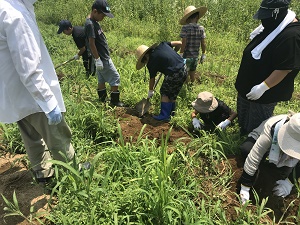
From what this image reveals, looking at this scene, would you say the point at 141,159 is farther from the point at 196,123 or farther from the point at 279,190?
the point at 279,190

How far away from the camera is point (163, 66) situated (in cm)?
354

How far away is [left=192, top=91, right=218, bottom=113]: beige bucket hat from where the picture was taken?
307cm

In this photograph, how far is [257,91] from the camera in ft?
8.34

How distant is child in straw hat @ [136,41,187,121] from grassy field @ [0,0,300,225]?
211mm

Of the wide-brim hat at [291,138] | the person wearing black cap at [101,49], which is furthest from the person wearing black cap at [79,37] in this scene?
the wide-brim hat at [291,138]

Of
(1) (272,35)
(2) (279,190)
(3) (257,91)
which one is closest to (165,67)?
(3) (257,91)

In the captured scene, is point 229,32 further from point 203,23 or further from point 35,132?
point 35,132

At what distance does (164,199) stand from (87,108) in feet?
5.97

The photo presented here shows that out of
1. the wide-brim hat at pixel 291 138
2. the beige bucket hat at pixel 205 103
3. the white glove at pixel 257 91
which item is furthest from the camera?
the beige bucket hat at pixel 205 103

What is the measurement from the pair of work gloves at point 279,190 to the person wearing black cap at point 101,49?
7.51ft

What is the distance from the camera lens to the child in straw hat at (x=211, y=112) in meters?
3.09

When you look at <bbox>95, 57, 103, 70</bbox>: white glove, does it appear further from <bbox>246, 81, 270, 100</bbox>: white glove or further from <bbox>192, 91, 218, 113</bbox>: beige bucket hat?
<bbox>246, 81, 270, 100</bbox>: white glove

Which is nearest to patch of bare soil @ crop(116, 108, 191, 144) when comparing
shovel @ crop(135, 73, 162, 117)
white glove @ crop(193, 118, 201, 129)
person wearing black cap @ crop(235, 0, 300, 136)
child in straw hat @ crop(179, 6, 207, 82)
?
shovel @ crop(135, 73, 162, 117)

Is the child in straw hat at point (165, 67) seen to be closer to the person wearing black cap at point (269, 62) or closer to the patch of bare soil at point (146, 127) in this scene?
the patch of bare soil at point (146, 127)
